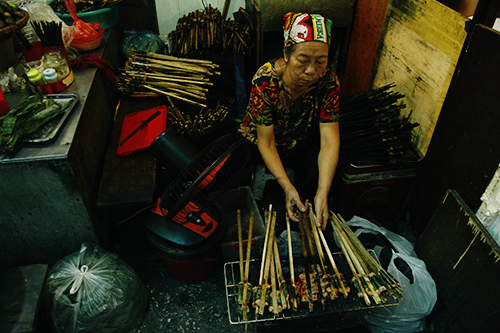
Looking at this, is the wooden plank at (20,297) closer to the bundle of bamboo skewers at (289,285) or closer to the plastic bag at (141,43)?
the bundle of bamboo skewers at (289,285)

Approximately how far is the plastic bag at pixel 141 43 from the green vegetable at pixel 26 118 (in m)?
2.09

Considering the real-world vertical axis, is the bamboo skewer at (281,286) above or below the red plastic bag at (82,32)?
below

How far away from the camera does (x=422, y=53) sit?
309cm

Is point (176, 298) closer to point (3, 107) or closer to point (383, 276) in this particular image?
point (383, 276)

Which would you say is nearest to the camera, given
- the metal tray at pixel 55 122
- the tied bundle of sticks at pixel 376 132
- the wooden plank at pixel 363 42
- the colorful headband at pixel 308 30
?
the colorful headband at pixel 308 30

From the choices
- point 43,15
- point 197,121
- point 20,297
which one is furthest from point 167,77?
point 20,297

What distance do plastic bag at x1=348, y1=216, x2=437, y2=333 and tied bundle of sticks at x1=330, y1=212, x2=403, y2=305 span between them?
40 centimetres

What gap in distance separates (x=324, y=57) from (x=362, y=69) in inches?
86.8

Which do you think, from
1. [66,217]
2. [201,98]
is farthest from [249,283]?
[201,98]

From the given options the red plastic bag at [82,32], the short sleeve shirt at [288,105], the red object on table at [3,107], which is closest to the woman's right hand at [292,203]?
the short sleeve shirt at [288,105]

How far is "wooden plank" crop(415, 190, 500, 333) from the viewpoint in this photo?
2059mm

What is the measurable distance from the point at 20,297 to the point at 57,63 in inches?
78.6

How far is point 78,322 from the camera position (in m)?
2.33

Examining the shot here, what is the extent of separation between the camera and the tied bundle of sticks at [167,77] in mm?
3926
